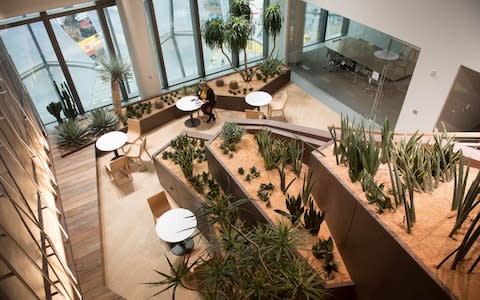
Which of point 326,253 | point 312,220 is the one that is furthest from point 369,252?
point 312,220

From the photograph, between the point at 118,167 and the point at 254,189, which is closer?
the point at 254,189

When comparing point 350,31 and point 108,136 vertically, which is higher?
point 350,31

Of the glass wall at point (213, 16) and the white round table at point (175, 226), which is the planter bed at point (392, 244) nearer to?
the white round table at point (175, 226)

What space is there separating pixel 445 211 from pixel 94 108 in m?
8.15

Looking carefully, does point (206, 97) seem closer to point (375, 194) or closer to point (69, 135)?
point (69, 135)

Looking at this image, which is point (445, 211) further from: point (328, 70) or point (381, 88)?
point (328, 70)

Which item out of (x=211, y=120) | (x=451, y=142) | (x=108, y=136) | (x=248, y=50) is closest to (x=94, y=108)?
(x=108, y=136)

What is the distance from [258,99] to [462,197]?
18.4 feet

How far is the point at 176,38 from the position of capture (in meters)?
9.23

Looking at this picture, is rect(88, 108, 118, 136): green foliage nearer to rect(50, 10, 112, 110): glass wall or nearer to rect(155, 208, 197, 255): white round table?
rect(50, 10, 112, 110): glass wall

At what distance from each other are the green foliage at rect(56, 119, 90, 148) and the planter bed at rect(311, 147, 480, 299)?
568cm

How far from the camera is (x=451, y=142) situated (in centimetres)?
395

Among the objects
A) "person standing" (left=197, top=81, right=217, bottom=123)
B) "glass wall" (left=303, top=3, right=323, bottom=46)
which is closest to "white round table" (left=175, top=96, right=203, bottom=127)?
"person standing" (left=197, top=81, right=217, bottom=123)

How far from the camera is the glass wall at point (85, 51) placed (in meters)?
7.58
